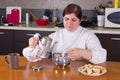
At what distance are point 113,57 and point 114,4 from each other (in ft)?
2.86

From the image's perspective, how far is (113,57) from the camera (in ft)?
11.3

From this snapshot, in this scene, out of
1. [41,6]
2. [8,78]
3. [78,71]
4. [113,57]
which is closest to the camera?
[8,78]

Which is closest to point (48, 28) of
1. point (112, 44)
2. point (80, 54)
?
point (112, 44)

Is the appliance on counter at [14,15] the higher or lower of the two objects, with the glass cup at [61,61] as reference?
higher

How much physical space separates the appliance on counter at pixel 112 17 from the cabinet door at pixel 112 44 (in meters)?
0.23

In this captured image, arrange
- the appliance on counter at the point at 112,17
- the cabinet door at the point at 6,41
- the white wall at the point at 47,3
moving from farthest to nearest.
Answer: the white wall at the point at 47,3
the cabinet door at the point at 6,41
the appliance on counter at the point at 112,17

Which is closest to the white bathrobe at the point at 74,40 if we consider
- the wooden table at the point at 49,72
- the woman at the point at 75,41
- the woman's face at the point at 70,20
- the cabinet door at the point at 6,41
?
the woman at the point at 75,41

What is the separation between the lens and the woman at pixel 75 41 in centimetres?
211

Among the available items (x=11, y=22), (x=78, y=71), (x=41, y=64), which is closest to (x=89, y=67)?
(x=78, y=71)

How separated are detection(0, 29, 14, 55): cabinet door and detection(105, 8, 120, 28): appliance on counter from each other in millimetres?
1382

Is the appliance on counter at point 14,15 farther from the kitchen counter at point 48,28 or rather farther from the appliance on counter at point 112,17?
the appliance on counter at point 112,17

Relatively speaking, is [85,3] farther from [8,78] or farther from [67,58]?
[8,78]

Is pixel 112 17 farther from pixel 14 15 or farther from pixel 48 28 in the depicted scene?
pixel 14 15

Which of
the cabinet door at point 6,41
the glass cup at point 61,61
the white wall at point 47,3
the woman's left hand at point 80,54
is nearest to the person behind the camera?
the glass cup at point 61,61
